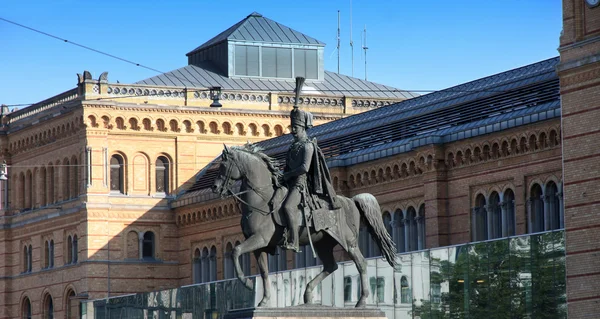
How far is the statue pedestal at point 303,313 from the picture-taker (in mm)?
31234

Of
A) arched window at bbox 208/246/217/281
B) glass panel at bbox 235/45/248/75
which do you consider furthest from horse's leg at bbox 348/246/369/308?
glass panel at bbox 235/45/248/75

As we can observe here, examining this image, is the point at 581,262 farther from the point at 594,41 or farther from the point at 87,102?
the point at 87,102

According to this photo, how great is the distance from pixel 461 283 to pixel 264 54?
3648 centimetres

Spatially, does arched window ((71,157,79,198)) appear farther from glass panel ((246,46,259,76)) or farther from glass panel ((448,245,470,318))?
glass panel ((448,245,470,318))

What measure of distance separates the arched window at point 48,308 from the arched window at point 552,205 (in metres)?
31.6

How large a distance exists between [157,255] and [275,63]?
35.6 feet

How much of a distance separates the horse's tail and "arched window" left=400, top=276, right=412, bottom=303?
10724 millimetres

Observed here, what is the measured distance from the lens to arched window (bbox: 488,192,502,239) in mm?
52469

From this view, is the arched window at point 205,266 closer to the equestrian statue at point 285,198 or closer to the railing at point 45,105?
the railing at point 45,105

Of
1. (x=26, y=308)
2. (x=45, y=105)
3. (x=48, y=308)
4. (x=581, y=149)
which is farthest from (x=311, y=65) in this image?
(x=581, y=149)

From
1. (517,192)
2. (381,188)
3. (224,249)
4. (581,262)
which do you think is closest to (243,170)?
(581,262)

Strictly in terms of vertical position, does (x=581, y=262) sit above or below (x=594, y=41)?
below

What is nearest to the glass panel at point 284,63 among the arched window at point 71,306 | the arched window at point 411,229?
the arched window at point 71,306

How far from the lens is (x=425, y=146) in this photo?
55.3m
